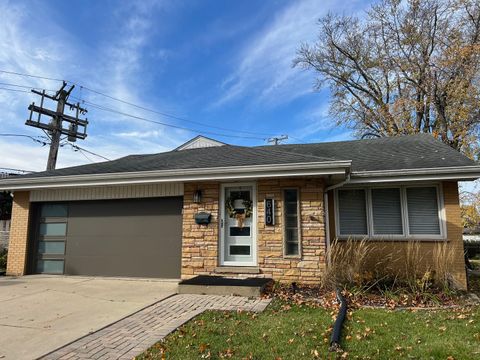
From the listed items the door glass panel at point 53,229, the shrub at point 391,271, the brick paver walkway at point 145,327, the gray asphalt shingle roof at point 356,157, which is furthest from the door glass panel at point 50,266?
the shrub at point 391,271

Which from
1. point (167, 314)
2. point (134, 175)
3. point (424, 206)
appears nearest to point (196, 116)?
point (134, 175)

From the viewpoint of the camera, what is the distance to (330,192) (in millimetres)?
8406

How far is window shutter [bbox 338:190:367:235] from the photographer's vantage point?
824cm

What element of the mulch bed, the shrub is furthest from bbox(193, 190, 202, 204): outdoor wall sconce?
the shrub

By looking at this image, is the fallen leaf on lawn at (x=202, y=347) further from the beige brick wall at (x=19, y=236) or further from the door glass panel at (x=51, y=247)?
the beige brick wall at (x=19, y=236)

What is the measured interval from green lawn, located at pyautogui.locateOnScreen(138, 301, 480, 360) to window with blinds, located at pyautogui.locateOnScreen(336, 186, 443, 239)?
275 centimetres

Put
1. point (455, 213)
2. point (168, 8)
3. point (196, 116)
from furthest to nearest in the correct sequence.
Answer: point (196, 116) → point (168, 8) → point (455, 213)

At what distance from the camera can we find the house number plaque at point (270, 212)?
24.6 feet

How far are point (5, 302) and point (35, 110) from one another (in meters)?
14.5

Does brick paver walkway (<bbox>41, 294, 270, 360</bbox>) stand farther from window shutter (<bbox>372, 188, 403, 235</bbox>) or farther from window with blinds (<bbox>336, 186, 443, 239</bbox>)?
window shutter (<bbox>372, 188, 403, 235</bbox>)

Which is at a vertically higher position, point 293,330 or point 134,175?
point 134,175

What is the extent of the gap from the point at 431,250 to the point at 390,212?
3.73ft

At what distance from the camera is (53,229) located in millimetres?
9648

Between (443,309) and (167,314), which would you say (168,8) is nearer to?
(167,314)
